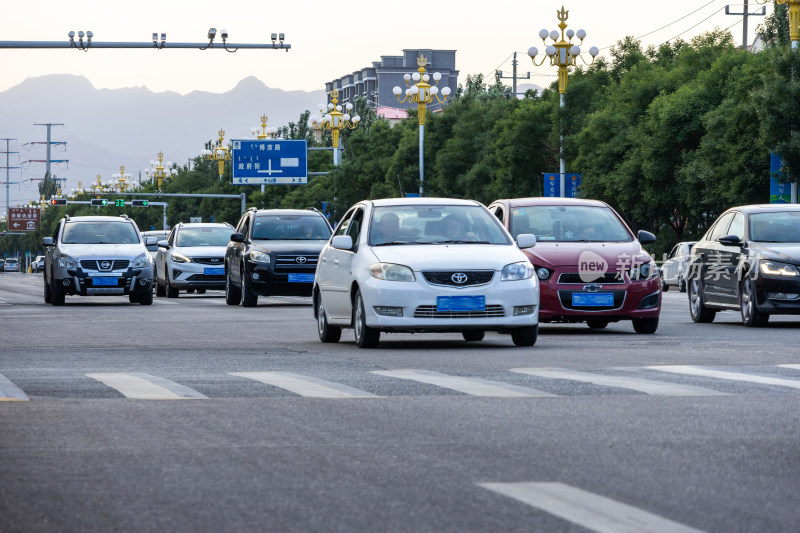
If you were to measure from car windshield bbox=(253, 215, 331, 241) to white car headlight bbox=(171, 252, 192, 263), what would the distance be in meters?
5.21

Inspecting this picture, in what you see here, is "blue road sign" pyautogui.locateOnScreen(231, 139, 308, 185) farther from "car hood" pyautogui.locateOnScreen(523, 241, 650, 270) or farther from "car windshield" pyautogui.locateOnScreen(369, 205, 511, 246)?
"car windshield" pyautogui.locateOnScreen(369, 205, 511, 246)

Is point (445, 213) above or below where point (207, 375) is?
above

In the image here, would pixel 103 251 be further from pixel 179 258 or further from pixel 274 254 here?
pixel 179 258

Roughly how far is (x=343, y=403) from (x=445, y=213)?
7171 millimetres

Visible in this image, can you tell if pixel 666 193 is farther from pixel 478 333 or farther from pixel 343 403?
pixel 343 403

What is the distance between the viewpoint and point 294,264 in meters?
29.0

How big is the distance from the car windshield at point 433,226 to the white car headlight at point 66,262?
47.8ft

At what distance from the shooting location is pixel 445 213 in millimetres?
17062

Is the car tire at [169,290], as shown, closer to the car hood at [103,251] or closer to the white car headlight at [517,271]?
the car hood at [103,251]

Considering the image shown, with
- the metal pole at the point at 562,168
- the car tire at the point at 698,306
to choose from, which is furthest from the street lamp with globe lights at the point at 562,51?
the car tire at the point at 698,306

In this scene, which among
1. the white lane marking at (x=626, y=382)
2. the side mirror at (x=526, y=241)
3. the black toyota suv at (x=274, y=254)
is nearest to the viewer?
the white lane marking at (x=626, y=382)

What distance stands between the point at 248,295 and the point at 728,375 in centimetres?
1812

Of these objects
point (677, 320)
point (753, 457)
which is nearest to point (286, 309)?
point (677, 320)

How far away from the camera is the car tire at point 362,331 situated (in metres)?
16.0
